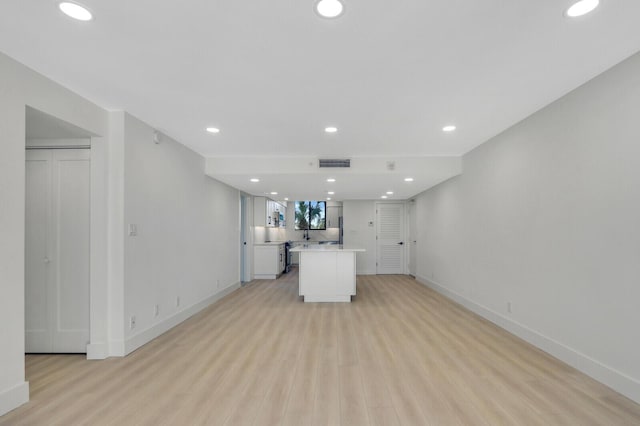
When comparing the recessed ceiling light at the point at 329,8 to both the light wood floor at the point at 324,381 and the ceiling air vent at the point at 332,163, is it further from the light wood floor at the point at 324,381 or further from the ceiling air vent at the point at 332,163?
the ceiling air vent at the point at 332,163

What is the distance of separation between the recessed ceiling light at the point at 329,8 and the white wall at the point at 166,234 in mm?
2633

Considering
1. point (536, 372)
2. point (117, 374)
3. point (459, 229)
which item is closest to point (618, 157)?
point (536, 372)

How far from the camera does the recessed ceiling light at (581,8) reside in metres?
1.74

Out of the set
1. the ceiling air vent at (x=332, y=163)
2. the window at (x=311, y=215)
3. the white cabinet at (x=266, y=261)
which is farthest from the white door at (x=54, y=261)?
the window at (x=311, y=215)

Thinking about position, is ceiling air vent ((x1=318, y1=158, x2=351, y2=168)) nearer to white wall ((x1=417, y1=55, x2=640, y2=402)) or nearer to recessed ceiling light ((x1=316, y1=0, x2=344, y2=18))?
white wall ((x1=417, y1=55, x2=640, y2=402))

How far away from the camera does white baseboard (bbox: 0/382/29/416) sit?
2178 mm

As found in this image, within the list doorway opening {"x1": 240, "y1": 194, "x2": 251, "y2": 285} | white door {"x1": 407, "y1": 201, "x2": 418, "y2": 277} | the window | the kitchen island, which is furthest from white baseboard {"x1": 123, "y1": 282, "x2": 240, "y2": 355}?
the window

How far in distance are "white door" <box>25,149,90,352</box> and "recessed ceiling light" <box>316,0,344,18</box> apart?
295 centimetres

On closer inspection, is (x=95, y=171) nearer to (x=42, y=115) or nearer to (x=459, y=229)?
(x=42, y=115)

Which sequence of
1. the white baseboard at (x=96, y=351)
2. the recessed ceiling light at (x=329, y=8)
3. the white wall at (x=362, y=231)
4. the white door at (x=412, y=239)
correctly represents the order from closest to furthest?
the recessed ceiling light at (x=329, y=8) < the white baseboard at (x=96, y=351) < the white door at (x=412, y=239) < the white wall at (x=362, y=231)

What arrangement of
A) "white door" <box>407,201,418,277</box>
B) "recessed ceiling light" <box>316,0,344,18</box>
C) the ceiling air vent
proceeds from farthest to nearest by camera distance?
1. "white door" <box>407,201,418,277</box>
2. the ceiling air vent
3. "recessed ceiling light" <box>316,0,344,18</box>

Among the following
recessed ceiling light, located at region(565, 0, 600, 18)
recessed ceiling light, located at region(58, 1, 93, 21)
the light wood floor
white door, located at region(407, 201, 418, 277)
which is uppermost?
recessed ceiling light, located at region(58, 1, 93, 21)

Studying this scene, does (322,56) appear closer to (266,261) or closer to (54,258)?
(54,258)

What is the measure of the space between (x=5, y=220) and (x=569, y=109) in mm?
4858
